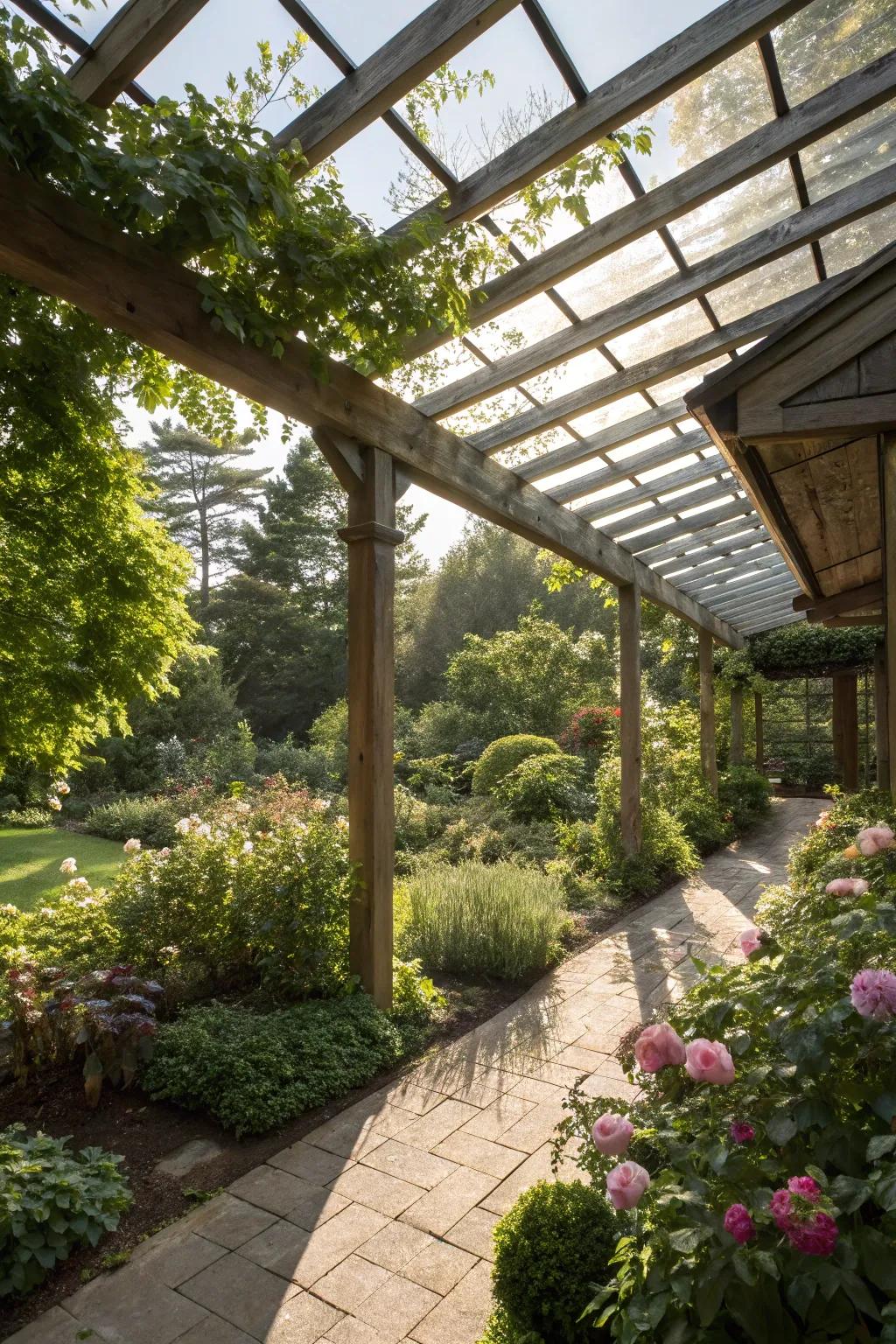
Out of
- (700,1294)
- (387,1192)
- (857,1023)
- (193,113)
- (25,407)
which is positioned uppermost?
(193,113)

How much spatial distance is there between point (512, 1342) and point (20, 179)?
3339 mm

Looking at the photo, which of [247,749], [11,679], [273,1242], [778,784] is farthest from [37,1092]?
[778,784]

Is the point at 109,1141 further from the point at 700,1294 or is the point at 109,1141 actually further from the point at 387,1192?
the point at 700,1294

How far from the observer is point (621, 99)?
2.73m

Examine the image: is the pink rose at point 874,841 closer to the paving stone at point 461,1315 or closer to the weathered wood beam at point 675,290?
the paving stone at point 461,1315

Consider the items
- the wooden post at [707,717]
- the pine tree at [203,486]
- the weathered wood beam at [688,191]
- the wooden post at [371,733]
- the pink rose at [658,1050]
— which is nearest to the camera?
the pink rose at [658,1050]

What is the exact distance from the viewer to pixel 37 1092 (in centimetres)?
329

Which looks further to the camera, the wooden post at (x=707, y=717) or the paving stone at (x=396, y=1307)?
the wooden post at (x=707, y=717)

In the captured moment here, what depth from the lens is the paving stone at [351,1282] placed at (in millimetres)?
2230

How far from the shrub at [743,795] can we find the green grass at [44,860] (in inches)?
295

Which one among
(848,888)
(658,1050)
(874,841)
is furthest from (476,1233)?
(874,841)

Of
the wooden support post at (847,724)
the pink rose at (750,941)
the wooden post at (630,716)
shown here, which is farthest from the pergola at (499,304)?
the wooden support post at (847,724)

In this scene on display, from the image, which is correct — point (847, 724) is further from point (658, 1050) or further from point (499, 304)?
point (658, 1050)

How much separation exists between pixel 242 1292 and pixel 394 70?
359 centimetres
